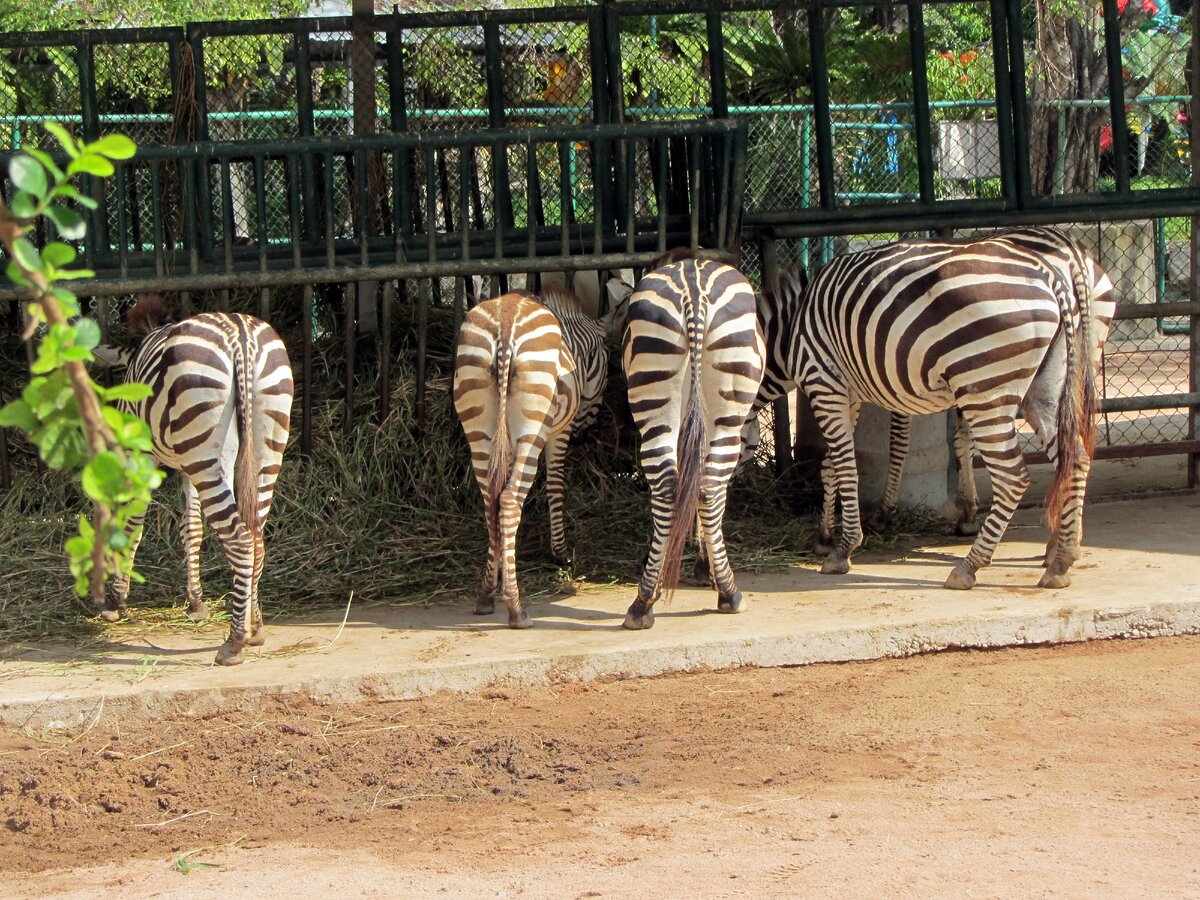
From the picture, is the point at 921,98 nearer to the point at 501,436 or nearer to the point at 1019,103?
the point at 1019,103

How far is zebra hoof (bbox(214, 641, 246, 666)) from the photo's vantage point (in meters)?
5.77

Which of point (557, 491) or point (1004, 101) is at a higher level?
point (1004, 101)

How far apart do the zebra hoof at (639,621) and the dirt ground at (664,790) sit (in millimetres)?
393

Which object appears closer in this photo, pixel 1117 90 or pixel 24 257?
pixel 24 257

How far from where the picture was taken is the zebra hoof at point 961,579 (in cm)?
659

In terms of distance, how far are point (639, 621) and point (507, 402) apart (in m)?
1.14

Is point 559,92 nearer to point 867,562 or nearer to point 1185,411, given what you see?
point 867,562

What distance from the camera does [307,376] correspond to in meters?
7.07

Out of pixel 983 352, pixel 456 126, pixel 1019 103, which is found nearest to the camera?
pixel 983 352

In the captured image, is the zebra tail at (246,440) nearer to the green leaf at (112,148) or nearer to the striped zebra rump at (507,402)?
the striped zebra rump at (507,402)

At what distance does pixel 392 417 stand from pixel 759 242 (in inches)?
92.4

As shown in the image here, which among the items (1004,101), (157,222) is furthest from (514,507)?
(1004,101)

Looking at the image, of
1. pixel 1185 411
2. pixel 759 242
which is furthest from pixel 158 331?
pixel 1185 411

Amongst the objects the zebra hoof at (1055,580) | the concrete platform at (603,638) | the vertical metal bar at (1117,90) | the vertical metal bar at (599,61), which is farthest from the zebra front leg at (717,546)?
the vertical metal bar at (1117,90)
